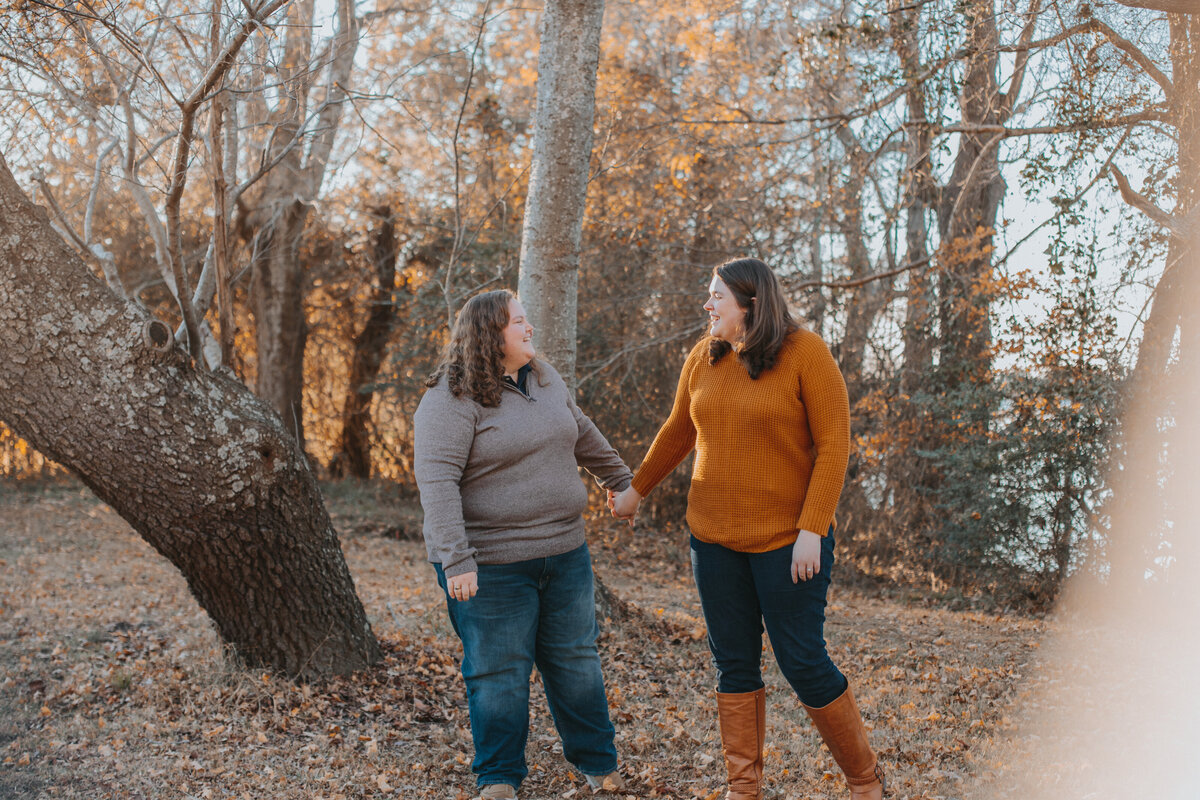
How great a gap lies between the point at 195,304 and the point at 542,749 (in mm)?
2379

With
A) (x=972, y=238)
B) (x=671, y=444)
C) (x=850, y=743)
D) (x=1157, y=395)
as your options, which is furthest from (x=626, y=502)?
(x=972, y=238)

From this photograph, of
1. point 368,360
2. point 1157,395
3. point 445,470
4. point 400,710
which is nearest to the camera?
point 445,470

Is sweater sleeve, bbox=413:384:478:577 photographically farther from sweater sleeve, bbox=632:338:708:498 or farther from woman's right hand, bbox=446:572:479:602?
sweater sleeve, bbox=632:338:708:498

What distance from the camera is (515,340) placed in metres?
3.14

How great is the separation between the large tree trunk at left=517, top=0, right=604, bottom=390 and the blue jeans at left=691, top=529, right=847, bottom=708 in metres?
2.26

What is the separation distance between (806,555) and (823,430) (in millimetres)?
378

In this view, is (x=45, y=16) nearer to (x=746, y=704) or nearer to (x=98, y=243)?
(x=98, y=243)

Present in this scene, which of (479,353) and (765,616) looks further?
(479,353)

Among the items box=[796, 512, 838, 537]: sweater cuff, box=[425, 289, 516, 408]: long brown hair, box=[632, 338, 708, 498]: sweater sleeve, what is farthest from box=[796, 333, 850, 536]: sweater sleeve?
box=[425, 289, 516, 408]: long brown hair

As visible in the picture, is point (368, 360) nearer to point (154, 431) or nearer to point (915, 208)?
point (915, 208)

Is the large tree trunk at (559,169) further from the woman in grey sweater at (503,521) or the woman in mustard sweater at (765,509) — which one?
the woman in mustard sweater at (765,509)

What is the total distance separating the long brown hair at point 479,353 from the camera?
307 cm

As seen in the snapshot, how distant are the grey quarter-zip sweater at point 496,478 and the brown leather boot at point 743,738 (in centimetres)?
73

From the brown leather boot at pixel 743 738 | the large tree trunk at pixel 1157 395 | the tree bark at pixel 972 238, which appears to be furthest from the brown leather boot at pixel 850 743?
the tree bark at pixel 972 238
